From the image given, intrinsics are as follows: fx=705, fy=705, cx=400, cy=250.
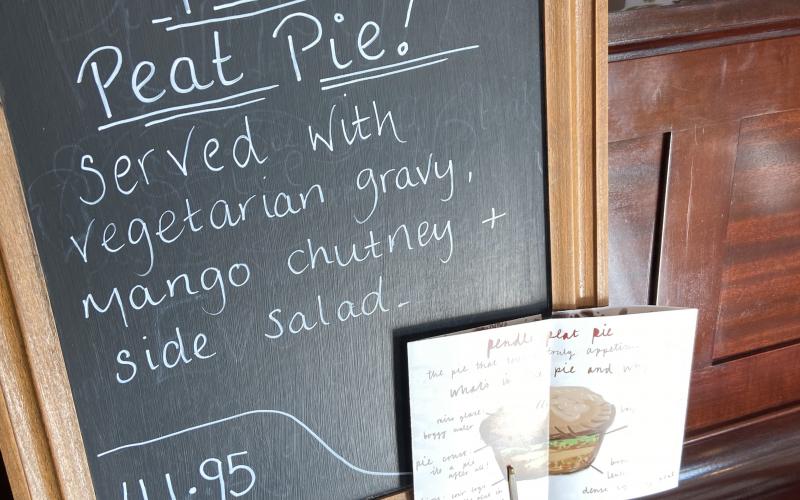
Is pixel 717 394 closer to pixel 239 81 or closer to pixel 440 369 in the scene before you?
pixel 440 369

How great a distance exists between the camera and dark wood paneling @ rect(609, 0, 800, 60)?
83 centimetres

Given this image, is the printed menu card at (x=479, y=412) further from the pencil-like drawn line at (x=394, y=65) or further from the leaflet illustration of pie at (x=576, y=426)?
the pencil-like drawn line at (x=394, y=65)

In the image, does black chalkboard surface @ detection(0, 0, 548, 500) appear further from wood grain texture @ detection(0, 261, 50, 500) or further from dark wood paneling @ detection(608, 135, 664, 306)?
dark wood paneling @ detection(608, 135, 664, 306)

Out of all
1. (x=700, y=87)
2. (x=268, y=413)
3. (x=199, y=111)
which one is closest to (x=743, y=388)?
(x=700, y=87)

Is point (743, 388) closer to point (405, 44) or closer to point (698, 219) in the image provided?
point (698, 219)

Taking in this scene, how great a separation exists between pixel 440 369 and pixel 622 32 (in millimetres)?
445

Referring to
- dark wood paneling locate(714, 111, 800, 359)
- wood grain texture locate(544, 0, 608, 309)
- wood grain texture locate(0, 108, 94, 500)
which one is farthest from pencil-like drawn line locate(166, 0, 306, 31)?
dark wood paneling locate(714, 111, 800, 359)

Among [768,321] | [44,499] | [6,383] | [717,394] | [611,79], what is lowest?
[717,394]

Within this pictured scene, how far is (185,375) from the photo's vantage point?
0.69 meters

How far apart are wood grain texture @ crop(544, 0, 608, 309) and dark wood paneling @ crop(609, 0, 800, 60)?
0.10 meters

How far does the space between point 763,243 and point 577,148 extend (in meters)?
0.44

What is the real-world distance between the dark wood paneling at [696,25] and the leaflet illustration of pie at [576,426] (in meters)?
0.41

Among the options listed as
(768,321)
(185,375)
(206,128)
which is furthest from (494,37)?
(768,321)

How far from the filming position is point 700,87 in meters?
0.90
